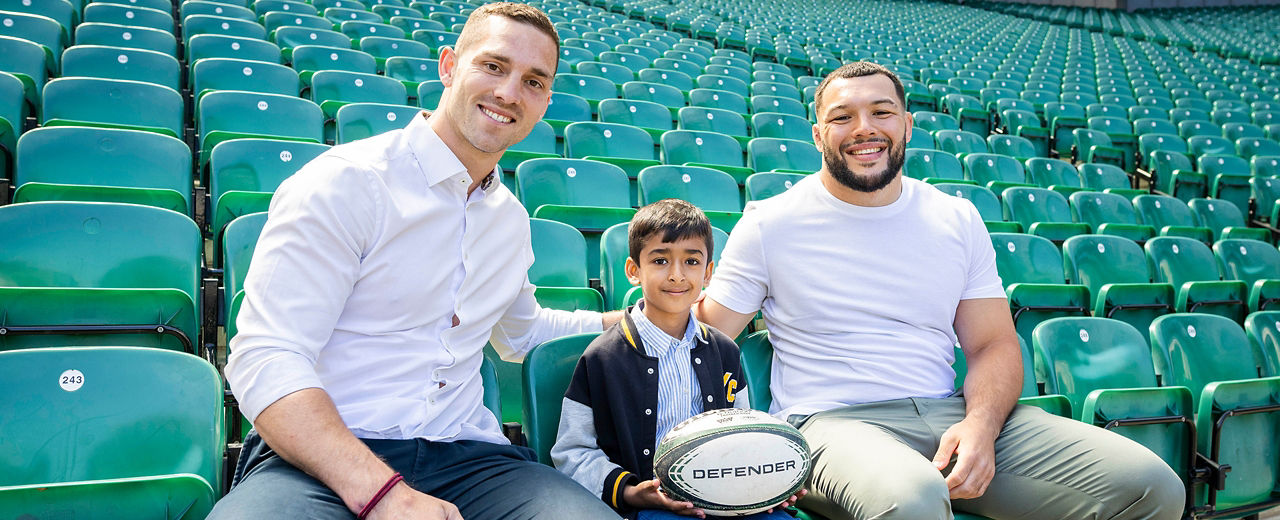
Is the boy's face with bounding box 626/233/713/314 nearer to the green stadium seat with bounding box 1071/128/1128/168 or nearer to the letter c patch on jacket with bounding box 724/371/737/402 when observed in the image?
the letter c patch on jacket with bounding box 724/371/737/402

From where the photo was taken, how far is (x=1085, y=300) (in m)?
3.11

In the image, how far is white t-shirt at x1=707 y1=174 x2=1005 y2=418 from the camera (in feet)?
6.36

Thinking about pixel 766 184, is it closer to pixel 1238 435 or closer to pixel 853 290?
pixel 853 290

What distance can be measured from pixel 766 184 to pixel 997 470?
208 cm

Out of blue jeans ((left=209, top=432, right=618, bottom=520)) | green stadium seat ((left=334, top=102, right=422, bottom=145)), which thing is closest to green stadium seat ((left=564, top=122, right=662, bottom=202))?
green stadium seat ((left=334, top=102, right=422, bottom=145))

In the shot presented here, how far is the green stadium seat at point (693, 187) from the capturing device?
11.2ft

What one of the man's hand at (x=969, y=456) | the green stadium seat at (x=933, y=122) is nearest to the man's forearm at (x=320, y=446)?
the man's hand at (x=969, y=456)

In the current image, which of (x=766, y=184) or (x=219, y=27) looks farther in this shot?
(x=219, y=27)

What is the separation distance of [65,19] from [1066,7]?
79.0ft

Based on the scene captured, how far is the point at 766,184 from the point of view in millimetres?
3688

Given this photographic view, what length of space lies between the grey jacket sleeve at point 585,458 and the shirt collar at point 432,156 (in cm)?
52

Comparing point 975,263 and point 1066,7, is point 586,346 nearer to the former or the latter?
point 975,263

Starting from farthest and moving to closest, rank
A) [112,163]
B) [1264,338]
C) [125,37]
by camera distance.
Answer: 1. [125,37]
2. [1264,338]
3. [112,163]

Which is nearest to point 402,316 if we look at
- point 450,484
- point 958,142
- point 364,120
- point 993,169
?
point 450,484
